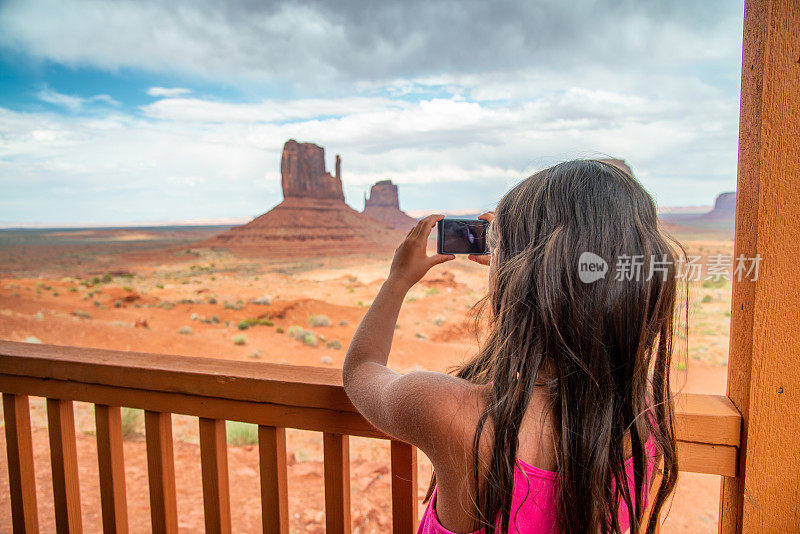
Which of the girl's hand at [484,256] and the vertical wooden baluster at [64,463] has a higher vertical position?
the girl's hand at [484,256]

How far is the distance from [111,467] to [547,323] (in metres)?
0.91

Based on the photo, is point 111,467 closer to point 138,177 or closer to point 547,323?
point 547,323

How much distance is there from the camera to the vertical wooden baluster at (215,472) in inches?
31.7

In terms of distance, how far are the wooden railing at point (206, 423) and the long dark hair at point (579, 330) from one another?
0.27 metres

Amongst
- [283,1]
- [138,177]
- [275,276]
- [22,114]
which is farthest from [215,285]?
[22,114]

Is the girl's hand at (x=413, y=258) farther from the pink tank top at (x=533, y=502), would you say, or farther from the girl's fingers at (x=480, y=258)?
the pink tank top at (x=533, y=502)

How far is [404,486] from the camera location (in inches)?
28.0

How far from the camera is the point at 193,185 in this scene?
33438 mm

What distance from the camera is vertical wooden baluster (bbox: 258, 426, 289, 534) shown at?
0.77 meters

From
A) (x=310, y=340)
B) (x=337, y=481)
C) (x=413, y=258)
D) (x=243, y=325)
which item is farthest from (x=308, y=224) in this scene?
(x=413, y=258)

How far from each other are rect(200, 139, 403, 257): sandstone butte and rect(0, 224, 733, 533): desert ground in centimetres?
146

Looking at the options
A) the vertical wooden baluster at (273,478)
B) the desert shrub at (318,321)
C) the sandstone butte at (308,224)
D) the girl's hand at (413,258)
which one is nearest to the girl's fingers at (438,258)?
the girl's hand at (413,258)

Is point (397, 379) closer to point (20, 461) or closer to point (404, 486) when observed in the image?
point (404, 486)

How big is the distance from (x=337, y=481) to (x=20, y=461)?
30.5 inches
